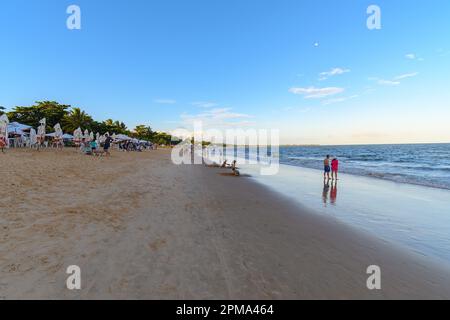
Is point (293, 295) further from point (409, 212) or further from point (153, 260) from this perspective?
point (409, 212)

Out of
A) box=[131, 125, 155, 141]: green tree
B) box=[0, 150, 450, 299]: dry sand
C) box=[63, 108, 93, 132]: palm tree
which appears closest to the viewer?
box=[0, 150, 450, 299]: dry sand

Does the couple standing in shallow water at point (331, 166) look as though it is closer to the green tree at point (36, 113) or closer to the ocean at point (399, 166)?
the ocean at point (399, 166)

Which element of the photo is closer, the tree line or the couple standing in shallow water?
the couple standing in shallow water

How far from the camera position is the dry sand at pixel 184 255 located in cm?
304

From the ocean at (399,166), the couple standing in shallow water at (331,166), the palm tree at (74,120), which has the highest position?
the palm tree at (74,120)

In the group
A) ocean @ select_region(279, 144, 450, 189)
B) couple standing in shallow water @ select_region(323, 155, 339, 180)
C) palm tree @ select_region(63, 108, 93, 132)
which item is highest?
palm tree @ select_region(63, 108, 93, 132)

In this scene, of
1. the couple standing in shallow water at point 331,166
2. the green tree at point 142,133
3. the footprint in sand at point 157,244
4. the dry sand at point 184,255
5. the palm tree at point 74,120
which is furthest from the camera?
the green tree at point 142,133

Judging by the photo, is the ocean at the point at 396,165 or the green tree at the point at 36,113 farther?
the green tree at the point at 36,113

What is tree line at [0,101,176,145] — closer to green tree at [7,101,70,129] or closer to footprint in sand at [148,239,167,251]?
green tree at [7,101,70,129]

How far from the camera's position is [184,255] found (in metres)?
4.00

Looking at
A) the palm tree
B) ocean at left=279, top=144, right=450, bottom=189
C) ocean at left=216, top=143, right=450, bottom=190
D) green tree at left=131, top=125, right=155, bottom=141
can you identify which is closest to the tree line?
the palm tree

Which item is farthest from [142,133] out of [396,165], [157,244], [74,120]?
[157,244]

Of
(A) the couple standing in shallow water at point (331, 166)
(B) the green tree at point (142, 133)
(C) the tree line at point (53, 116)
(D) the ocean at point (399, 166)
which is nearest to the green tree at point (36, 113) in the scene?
(C) the tree line at point (53, 116)

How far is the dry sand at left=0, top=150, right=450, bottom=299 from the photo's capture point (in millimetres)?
3045
